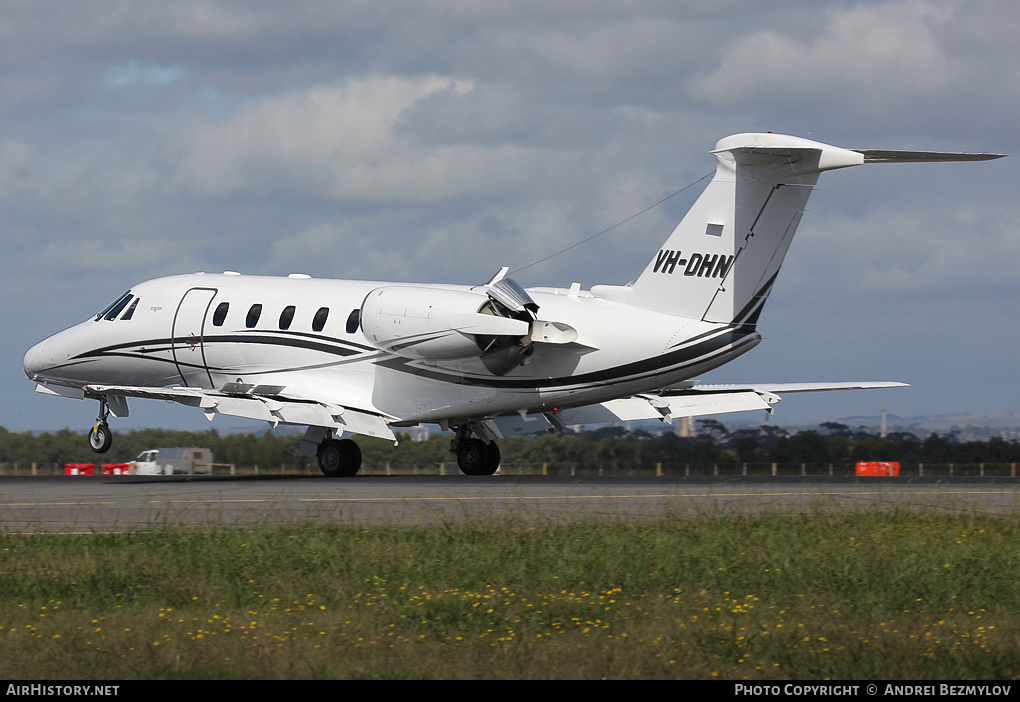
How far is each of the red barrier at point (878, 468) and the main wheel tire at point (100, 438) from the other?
62.3 ft

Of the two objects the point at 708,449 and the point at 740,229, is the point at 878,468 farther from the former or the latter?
the point at 740,229

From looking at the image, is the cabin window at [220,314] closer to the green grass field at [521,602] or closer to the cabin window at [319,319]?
the cabin window at [319,319]

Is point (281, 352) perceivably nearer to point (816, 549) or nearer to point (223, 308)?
point (223, 308)

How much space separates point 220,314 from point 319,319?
2.74 meters

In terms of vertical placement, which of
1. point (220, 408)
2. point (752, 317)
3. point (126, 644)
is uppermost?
point (752, 317)

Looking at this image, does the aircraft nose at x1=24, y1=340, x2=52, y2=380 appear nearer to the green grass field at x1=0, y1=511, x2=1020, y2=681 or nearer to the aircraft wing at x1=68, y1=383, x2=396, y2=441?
the aircraft wing at x1=68, y1=383, x2=396, y2=441

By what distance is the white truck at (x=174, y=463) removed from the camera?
42844mm

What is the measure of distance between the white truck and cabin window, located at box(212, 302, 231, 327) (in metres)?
15.3

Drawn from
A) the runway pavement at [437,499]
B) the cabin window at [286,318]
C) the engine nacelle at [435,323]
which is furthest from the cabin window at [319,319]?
the runway pavement at [437,499]

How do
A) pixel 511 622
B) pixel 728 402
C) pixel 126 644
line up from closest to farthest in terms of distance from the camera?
pixel 126 644, pixel 511 622, pixel 728 402

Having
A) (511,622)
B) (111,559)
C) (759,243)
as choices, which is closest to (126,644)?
(511,622)

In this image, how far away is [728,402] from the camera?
26.9m

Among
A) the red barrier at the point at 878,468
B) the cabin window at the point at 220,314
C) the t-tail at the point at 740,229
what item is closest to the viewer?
the t-tail at the point at 740,229

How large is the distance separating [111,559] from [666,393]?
17444 millimetres
